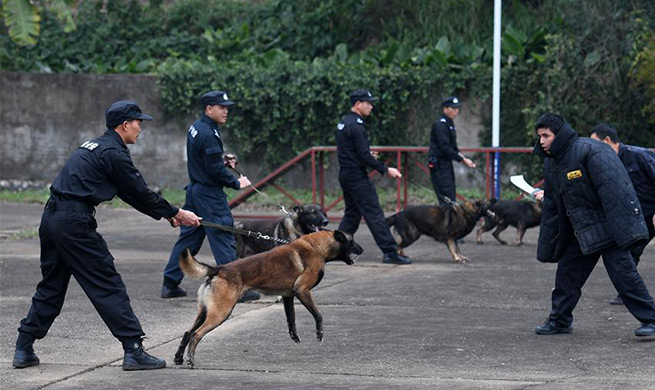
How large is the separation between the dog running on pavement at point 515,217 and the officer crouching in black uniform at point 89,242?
7830 mm

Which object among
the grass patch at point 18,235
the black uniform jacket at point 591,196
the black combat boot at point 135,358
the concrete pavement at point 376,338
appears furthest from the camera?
the grass patch at point 18,235

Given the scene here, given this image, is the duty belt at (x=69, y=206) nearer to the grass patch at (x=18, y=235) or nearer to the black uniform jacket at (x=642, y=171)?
the black uniform jacket at (x=642, y=171)

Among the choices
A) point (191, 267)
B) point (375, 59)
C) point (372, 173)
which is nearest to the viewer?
point (191, 267)

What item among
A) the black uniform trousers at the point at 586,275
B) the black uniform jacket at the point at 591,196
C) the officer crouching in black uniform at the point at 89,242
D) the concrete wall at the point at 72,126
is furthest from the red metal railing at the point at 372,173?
the officer crouching in black uniform at the point at 89,242

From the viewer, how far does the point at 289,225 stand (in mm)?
10914

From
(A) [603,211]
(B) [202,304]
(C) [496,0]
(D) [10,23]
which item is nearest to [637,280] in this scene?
(A) [603,211]

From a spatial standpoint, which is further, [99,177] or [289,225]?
[289,225]

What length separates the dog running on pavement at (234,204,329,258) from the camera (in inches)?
427

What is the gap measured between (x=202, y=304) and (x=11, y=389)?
1343mm

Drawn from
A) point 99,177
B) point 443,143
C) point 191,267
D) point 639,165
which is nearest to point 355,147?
point 443,143

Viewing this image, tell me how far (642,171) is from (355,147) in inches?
154

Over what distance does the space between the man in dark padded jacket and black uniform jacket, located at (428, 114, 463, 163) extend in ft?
21.1

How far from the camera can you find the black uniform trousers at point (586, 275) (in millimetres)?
8227

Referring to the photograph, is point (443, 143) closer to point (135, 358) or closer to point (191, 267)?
point (191, 267)
